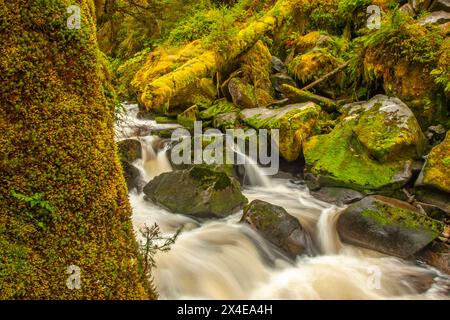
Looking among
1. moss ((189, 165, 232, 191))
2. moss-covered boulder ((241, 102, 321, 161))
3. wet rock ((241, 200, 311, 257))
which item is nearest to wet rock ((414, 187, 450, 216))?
wet rock ((241, 200, 311, 257))

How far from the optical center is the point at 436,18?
27.6 ft

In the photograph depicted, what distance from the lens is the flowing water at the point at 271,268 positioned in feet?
15.5

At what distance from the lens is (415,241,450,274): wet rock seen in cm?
519

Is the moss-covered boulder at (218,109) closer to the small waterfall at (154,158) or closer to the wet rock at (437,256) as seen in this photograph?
the small waterfall at (154,158)

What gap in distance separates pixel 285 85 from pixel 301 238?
5225 millimetres

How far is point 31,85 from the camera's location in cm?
211

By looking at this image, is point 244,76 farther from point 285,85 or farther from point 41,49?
point 41,49

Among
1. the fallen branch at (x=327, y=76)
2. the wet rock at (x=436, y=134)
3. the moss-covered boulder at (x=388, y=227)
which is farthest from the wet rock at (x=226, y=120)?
the wet rock at (x=436, y=134)

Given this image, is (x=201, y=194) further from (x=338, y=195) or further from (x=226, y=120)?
(x=226, y=120)

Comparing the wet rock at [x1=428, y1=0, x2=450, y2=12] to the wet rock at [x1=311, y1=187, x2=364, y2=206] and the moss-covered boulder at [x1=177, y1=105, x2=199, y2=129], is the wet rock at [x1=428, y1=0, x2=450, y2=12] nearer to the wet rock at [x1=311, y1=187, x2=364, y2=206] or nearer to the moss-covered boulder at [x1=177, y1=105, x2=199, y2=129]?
the wet rock at [x1=311, y1=187, x2=364, y2=206]

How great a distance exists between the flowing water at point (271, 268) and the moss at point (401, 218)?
0.56m

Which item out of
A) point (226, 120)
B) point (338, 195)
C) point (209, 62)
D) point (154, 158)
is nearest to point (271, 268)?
point (338, 195)

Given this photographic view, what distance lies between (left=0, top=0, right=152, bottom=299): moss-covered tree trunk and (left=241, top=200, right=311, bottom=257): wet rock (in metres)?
3.64

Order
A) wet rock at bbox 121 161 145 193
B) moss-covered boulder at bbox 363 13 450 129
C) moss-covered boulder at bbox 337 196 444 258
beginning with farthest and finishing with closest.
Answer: wet rock at bbox 121 161 145 193
moss-covered boulder at bbox 363 13 450 129
moss-covered boulder at bbox 337 196 444 258
